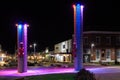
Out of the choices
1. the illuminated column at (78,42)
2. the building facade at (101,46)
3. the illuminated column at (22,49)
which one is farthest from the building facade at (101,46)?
the illuminated column at (78,42)

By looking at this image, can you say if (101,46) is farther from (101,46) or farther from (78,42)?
(78,42)

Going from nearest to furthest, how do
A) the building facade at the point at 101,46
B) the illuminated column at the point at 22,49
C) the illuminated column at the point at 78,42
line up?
1. the illuminated column at the point at 78,42
2. the illuminated column at the point at 22,49
3. the building facade at the point at 101,46

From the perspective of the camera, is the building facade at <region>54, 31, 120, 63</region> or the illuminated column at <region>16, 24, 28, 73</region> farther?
the building facade at <region>54, 31, 120, 63</region>

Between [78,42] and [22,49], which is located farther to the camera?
[22,49]

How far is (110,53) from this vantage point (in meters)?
87.6

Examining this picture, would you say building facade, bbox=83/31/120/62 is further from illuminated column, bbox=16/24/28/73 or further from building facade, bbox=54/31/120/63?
illuminated column, bbox=16/24/28/73

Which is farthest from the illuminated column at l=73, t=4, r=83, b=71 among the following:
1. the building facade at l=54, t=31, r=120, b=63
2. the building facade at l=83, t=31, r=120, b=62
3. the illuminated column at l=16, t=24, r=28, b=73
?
the building facade at l=83, t=31, r=120, b=62

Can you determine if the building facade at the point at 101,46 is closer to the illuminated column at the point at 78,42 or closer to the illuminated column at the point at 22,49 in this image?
the illuminated column at the point at 22,49

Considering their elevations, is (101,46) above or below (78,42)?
above

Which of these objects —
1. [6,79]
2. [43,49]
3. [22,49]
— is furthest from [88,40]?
[43,49]

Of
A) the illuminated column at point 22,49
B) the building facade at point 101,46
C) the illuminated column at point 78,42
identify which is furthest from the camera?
the building facade at point 101,46

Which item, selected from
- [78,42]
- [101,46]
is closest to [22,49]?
[78,42]

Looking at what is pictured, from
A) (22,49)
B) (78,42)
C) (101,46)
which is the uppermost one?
(101,46)

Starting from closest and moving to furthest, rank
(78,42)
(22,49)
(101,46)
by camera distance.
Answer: (78,42)
(22,49)
(101,46)
